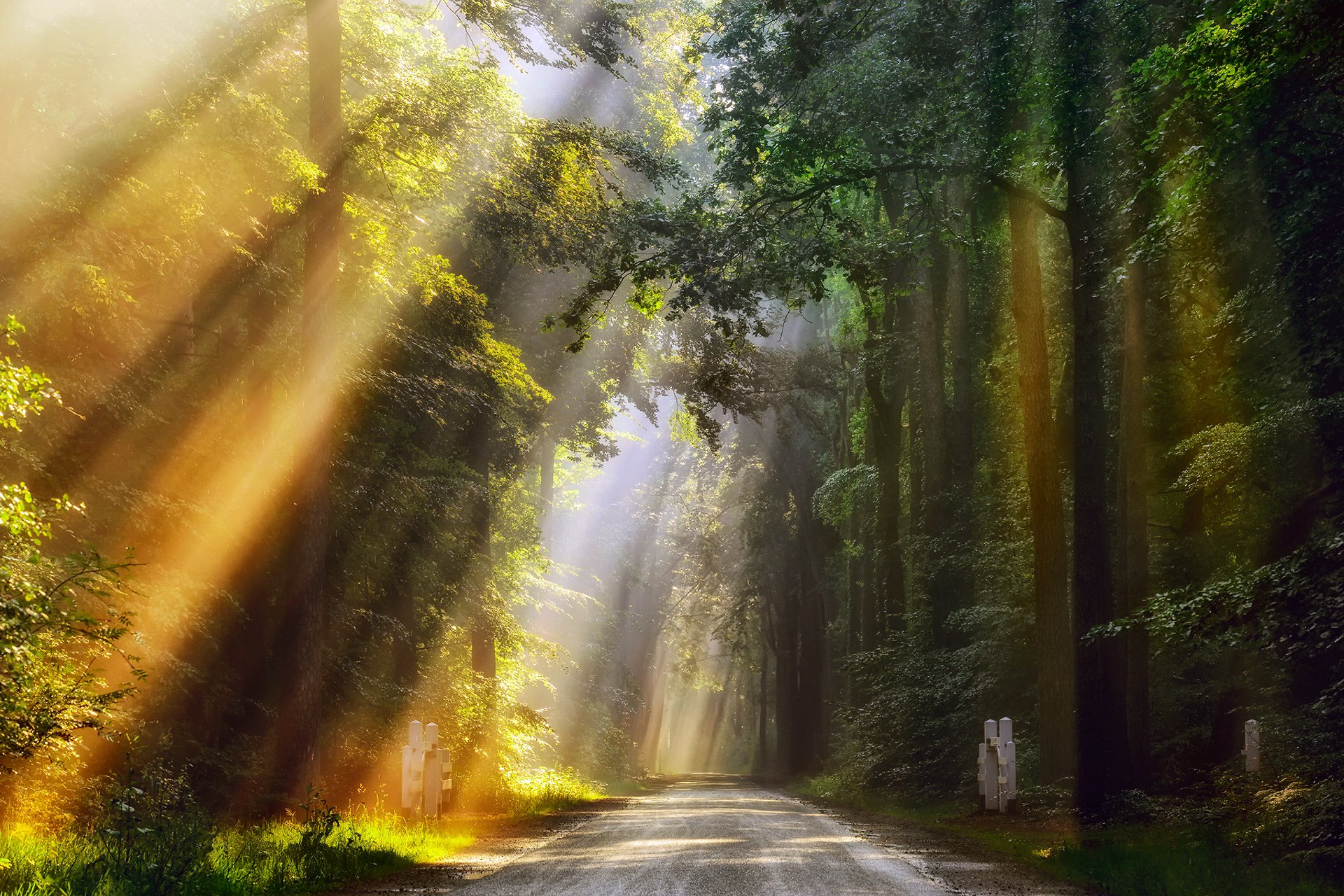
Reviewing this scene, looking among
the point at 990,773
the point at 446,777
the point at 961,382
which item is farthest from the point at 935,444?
the point at 446,777

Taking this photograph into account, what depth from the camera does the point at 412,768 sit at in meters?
13.3

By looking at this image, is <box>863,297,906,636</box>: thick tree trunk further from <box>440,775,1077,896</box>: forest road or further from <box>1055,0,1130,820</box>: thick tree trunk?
<box>440,775,1077,896</box>: forest road

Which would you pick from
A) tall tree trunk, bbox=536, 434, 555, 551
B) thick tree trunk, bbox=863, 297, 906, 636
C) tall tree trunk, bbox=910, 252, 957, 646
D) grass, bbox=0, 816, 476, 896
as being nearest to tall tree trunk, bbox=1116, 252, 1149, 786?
tall tree trunk, bbox=910, 252, 957, 646

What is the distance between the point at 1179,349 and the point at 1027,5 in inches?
375

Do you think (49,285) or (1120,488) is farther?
(1120,488)

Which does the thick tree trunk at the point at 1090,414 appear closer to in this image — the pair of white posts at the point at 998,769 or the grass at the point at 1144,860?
the grass at the point at 1144,860

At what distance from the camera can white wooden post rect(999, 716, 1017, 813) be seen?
14.7m

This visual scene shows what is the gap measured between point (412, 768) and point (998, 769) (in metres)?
7.84

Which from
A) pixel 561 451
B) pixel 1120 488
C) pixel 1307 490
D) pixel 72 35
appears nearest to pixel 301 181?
pixel 72 35

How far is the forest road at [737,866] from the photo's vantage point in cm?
824

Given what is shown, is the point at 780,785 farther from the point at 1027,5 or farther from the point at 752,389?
the point at 1027,5

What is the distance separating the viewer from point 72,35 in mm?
11492

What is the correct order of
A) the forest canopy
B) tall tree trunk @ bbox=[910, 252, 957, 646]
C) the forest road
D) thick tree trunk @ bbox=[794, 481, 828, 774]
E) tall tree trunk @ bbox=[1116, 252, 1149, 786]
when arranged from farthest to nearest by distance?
1. thick tree trunk @ bbox=[794, 481, 828, 774]
2. tall tree trunk @ bbox=[910, 252, 957, 646]
3. tall tree trunk @ bbox=[1116, 252, 1149, 786]
4. the forest canopy
5. the forest road

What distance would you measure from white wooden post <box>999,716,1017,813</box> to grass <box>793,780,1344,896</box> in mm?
540
